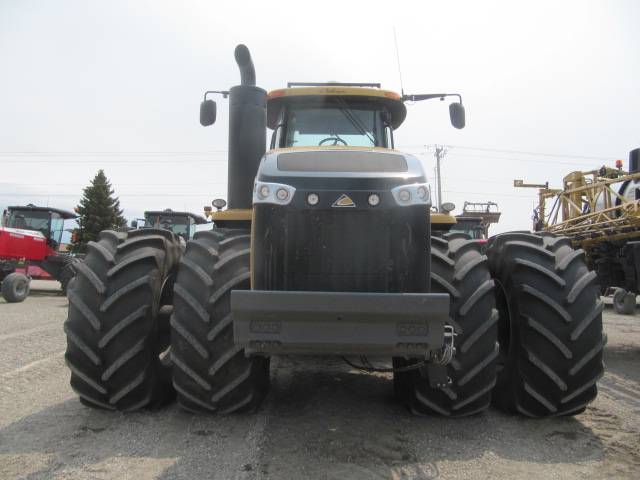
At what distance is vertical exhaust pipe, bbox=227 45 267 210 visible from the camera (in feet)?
13.8

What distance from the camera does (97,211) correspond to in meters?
42.0

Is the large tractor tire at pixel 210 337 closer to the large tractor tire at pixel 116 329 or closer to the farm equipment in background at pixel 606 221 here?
the large tractor tire at pixel 116 329

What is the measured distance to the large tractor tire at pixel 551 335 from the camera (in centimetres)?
361

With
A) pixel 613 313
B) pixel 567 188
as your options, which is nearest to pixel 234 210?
pixel 567 188

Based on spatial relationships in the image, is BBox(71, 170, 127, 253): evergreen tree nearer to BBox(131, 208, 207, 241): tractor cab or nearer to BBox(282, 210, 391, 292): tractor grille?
BBox(131, 208, 207, 241): tractor cab

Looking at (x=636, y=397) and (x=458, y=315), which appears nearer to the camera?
A: (x=458, y=315)

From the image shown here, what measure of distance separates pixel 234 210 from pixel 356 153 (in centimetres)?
126

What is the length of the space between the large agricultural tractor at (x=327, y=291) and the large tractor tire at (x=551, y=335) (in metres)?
0.01

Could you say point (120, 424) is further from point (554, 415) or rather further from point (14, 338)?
point (14, 338)

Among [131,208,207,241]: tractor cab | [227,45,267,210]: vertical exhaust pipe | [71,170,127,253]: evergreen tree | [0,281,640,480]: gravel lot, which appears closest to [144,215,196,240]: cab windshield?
[131,208,207,241]: tractor cab

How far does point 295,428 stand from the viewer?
357 centimetres

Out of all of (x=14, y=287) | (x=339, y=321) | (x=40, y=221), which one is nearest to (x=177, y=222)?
(x=40, y=221)


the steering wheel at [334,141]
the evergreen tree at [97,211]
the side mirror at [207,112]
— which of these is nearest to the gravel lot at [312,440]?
the steering wheel at [334,141]

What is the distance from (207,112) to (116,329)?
2108 mm
